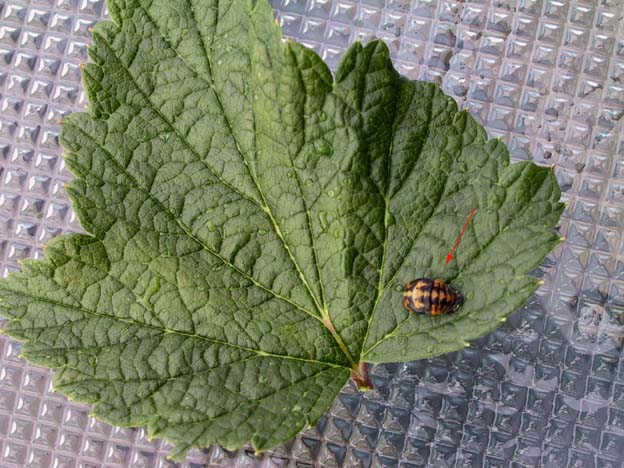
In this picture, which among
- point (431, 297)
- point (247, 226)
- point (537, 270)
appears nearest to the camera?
point (431, 297)

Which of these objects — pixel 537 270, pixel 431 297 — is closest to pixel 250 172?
pixel 431 297

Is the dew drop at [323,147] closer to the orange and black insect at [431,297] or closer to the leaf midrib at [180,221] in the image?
the leaf midrib at [180,221]

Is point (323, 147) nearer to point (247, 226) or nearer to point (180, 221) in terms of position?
point (247, 226)

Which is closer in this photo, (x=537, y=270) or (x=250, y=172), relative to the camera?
(x=250, y=172)

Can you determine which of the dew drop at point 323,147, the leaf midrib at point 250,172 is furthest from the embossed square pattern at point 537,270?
the dew drop at point 323,147

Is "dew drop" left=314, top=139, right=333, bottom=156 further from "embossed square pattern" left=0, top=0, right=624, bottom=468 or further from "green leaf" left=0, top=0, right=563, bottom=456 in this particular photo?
"embossed square pattern" left=0, top=0, right=624, bottom=468

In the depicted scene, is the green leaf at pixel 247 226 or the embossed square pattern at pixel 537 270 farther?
the embossed square pattern at pixel 537 270
